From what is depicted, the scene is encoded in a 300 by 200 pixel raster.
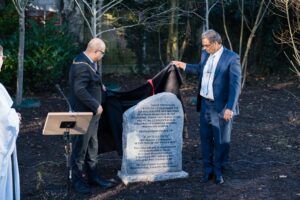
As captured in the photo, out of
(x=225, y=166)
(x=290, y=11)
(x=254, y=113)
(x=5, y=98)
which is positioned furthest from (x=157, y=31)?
(x=5, y=98)

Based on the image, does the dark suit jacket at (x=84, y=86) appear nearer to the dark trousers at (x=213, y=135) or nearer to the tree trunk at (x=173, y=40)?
the dark trousers at (x=213, y=135)

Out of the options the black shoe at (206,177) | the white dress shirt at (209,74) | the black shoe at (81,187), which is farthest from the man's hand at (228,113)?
the black shoe at (81,187)

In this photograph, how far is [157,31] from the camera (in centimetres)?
1653

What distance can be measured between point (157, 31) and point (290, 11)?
373cm

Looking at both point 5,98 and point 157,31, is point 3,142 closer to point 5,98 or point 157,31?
point 5,98

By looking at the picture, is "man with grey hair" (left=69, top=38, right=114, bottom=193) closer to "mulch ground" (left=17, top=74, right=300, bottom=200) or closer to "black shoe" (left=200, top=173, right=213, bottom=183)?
"mulch ground" (left=17, top=74, right=300, bottom=200)

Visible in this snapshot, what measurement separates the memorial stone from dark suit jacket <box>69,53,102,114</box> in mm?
656

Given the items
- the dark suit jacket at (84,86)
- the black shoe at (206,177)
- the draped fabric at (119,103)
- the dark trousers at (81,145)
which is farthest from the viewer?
the draped fabric at (119,103)

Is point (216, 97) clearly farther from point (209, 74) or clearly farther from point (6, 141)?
point (6, 141)

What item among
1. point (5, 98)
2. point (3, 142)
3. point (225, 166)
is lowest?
point (225, 166)

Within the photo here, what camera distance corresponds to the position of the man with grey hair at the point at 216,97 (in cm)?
739

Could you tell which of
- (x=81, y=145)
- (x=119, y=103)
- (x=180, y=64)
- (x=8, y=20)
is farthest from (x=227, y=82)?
(x=8, y=20)

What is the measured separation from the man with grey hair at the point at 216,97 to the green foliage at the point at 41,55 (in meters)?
5.96

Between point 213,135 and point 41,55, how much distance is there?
635 cm
